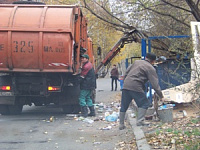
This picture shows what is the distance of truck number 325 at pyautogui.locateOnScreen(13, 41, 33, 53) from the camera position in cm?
897

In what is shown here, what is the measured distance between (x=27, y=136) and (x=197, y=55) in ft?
12.9

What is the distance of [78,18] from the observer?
9844 mm

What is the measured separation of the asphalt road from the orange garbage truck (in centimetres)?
82

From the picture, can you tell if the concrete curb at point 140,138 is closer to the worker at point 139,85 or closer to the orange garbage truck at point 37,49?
the worker at point 139,85

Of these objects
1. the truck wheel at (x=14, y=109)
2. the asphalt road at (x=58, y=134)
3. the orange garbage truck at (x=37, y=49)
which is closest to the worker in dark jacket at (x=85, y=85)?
the orange garbage truck at (x=37, y=49)

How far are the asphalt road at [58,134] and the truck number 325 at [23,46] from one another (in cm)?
189

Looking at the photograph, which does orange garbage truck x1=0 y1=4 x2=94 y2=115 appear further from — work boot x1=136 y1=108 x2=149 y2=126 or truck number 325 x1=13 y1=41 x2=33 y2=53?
work boot x1=136 y1=108 x2=149 y2=126

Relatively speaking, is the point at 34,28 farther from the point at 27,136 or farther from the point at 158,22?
the point at 158,22

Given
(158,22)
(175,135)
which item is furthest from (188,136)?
(158,22)


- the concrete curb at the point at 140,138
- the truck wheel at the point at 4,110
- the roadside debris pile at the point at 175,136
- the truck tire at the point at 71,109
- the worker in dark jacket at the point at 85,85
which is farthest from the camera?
the truck tire at the point at 71,109

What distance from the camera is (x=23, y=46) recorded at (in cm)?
898

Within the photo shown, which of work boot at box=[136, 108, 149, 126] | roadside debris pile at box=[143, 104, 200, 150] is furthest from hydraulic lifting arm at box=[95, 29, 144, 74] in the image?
roadside debris pile at box=[143, 104, 200, 150]

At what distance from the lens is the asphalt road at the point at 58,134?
6.73 metres

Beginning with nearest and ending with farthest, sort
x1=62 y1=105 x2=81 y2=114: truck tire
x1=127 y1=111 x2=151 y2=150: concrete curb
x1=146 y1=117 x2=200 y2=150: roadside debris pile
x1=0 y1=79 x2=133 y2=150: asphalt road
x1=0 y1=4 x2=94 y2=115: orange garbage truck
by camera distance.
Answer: x1=146 y1=117 x2=200 y2=150: roadside debris pile → x1=127 y1=111 x2=151 y2=150: concrete curb → x1=0 y1=79 x2=133 y2=150: asphalt road → x1=0 y1=4 x2=94 y2=115: orange garbage truck → x1=62 y1=105 x2=81 y2=114: truck tire
